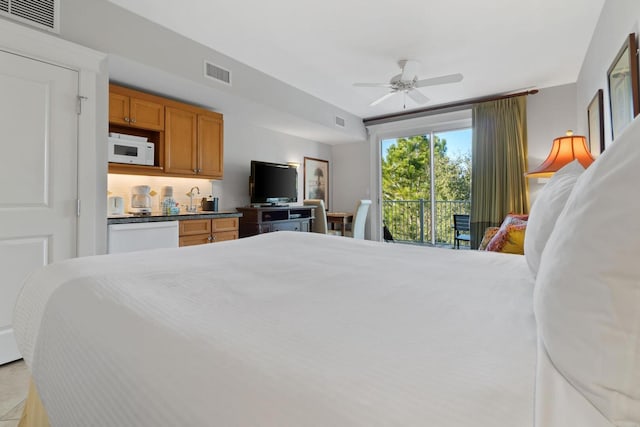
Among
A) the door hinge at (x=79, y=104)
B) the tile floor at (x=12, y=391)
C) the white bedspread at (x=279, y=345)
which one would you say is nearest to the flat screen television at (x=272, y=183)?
the door hinge at (x=79, y=104)

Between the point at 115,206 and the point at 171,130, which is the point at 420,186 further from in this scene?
the point at 115,206

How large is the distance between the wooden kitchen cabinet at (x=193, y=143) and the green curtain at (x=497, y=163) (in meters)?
3.78

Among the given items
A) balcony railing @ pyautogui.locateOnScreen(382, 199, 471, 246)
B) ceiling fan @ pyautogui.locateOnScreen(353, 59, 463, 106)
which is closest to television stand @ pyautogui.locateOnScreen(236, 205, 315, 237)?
balcony railing @ pyautogui.locateOnScreen(382, 199, 471, 246)

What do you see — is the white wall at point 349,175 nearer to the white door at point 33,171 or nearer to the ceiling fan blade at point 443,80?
the ceiling fan blade at point 443,80

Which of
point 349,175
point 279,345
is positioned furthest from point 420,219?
point 279,345

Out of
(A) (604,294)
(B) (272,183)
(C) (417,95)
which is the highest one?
(C) (417,95)

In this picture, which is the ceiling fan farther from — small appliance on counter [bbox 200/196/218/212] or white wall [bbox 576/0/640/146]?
small appliance on counter [bbox 200/196/218/212]

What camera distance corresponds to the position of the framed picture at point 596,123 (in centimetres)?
266

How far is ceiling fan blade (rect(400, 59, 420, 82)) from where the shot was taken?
353 cm

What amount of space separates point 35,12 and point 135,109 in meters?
1.03

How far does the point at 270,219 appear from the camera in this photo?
4.56 meters

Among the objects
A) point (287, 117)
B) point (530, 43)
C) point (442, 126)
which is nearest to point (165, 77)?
point (287, 117)

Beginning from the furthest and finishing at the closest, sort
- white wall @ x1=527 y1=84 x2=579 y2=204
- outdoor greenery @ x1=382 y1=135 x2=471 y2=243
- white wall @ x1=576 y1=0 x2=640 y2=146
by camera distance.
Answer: outdoor greenery @ x1=382 y1=135 x2=471 y2=243 < white wall @ x1=527 y1=84 x2=579 y2=204 < white wall @ x1=576 y1=0 x2=640 y2=146

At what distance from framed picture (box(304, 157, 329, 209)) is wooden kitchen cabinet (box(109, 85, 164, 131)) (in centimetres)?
309
